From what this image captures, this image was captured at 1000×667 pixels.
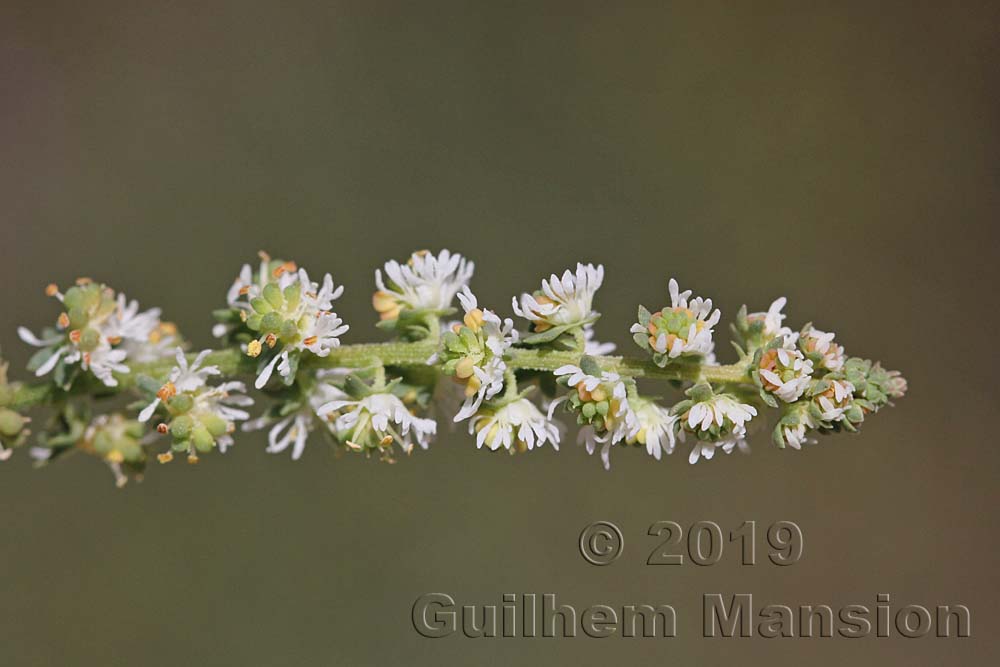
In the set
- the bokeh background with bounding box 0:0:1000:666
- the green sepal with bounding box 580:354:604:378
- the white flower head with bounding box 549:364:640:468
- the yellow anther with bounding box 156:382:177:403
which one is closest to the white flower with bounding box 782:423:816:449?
the white flower head with bounding box 549:364:640:468

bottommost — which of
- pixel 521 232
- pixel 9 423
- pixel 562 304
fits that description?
pixel 9 423

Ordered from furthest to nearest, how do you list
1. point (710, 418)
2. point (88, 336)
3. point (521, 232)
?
point (521, 232)
point (88, 336)
point (710, 418)

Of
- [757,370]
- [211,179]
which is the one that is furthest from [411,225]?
[757,370]

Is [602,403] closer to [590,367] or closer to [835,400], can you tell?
[590,367]

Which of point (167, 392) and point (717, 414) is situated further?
point (167, 392)

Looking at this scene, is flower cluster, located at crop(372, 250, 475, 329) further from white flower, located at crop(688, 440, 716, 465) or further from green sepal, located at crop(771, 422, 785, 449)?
green sepal, located at crop(771, 422, 785, 449)

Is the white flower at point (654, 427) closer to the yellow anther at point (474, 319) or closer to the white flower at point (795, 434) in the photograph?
the white flower at point (795, 434)

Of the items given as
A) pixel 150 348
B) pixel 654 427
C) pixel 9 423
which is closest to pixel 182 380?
pixel 150 348

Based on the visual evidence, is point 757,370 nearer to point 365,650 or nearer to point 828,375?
point 828,375
